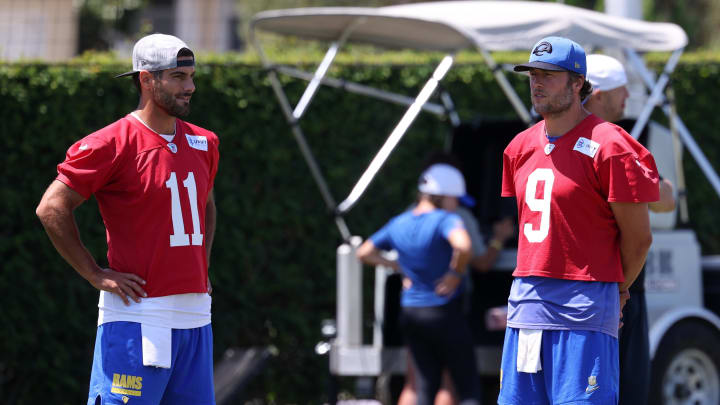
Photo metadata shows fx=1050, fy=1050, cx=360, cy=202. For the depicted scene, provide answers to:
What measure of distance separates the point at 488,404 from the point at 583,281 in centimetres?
412

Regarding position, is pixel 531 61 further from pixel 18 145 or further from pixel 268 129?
pixel 18 145

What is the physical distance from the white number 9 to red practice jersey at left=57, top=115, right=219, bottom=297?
1336 millimetres

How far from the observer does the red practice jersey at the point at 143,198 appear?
407cm

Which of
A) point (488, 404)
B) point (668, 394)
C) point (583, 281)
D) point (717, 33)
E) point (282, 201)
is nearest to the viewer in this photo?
point (583, 281)

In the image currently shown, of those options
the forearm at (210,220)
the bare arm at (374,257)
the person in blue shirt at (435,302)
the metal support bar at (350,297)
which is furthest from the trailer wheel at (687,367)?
the forearm at (210,220)

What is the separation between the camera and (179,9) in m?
21.6

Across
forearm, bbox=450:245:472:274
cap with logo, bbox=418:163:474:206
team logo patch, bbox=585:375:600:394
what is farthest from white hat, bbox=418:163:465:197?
team logo patch, bbox=585:375:600:394

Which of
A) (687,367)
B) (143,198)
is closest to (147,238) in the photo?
(143,198)

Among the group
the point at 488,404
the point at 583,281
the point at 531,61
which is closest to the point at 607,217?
the point at 583,281

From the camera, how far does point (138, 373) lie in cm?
406

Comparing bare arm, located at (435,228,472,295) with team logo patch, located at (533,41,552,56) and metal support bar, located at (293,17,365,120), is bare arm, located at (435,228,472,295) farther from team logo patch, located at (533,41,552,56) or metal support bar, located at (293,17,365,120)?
team logo patch, located at (533,41,552,56)

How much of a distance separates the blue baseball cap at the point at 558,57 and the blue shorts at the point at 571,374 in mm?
1016

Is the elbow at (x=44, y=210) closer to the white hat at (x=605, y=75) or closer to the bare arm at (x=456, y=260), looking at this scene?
the white hat at (x=605, y=75)

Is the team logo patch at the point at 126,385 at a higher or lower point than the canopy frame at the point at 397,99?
lower
